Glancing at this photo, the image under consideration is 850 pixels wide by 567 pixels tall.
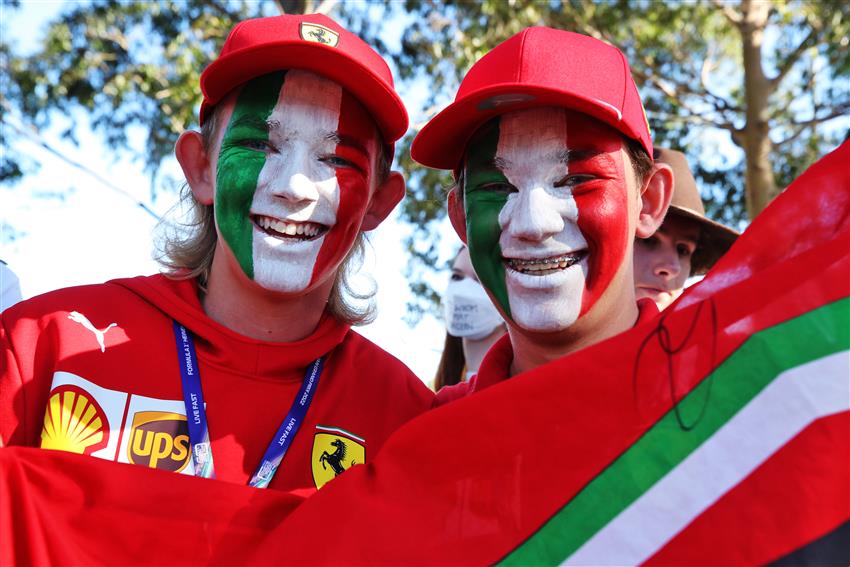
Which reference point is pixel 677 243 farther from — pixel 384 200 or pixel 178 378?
pixel 178 378

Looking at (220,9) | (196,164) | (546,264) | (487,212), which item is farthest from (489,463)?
(220,9)

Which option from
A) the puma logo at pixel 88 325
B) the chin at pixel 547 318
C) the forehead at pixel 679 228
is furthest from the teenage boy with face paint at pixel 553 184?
the forehead at pixel 679 228

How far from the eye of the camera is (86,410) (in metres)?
2.67

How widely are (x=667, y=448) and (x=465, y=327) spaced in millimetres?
4131

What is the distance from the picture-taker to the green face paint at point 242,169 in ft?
9.74

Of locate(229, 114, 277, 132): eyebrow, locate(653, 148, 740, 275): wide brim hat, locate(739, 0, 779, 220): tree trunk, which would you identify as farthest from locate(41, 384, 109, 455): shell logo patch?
locate(739, 0, 779, 220): tree trunk

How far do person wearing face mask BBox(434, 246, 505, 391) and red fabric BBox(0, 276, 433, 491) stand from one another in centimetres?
287

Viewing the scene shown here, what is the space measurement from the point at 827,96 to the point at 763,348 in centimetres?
1172

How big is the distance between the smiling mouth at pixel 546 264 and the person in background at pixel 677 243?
2511 millimetres

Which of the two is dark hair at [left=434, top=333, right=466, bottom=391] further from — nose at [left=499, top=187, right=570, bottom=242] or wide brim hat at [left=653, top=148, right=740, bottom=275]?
nose at [left=499, top=187, right=570, bottom=242]

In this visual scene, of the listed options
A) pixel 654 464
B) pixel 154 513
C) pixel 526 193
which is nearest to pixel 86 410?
pixel 154 513

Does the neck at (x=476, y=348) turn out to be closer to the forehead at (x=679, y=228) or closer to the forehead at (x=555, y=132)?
the forehead at (x=679, y=228)

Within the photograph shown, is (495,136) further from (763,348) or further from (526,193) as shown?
(763,348)

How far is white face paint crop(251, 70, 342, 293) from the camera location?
116 inches
